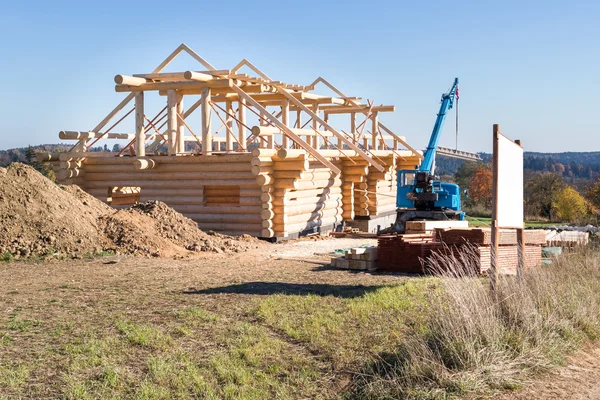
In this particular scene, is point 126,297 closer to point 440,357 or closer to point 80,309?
point 80,309

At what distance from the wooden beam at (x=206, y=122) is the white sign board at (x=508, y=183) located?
12621 millimetres

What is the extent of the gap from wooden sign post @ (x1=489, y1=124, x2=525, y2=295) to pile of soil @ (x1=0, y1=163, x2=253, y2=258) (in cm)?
887

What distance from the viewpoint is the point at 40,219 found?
1541 centimetres

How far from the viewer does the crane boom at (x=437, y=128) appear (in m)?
28.7

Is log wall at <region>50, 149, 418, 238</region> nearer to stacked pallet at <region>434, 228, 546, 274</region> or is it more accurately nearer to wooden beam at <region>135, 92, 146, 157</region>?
wooden beam at <region>135, 92, 146, 157</region>

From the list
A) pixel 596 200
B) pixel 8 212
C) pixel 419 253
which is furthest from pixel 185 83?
pixel 596 200

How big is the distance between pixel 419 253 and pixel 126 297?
579 cm

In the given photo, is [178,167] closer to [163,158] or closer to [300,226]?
[163,158]

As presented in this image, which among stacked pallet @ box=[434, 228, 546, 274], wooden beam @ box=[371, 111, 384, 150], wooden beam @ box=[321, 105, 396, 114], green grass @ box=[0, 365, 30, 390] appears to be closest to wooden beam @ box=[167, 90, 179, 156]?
wooden beam @ box=[321, 105, 396, 114]

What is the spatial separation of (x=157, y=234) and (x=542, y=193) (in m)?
33.5

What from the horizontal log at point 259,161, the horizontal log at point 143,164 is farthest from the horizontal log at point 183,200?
the horizontal log at point 259,161

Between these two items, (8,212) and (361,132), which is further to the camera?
(361,132)

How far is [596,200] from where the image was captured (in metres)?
38.3

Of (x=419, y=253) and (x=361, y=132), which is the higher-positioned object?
(x=361, y=132)
